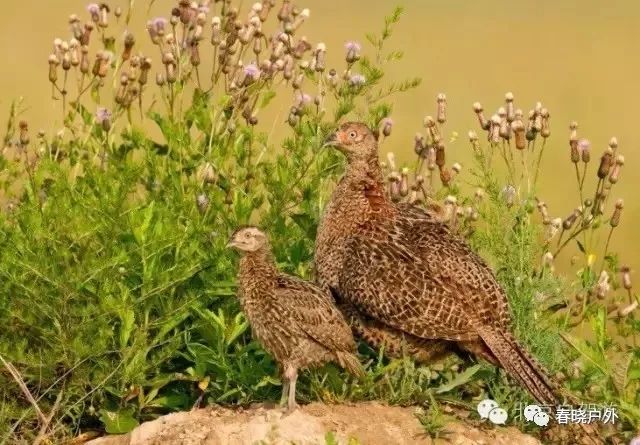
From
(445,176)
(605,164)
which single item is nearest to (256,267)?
(445,176)

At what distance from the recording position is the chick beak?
29.2ft

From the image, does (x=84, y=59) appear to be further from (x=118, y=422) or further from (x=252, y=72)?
(x=118, y=422)

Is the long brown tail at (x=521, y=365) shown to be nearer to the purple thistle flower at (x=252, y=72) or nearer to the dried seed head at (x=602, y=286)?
the dried seed head at (x=602, y=286)

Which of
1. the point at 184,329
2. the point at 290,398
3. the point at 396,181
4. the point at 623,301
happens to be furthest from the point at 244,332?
the point at 623,301

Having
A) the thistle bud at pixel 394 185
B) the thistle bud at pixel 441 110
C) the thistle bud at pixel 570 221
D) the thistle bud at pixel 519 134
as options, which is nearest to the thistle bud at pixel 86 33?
the thistle bud at pixel 394 185

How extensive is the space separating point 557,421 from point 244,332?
1.74 meters

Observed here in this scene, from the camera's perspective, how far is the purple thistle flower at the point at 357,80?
9203 millimetres

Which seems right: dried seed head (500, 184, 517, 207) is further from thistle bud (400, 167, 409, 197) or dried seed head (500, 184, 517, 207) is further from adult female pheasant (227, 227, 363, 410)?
adult female pheasant (227, 227, 363, 410)

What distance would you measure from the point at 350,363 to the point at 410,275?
67cm

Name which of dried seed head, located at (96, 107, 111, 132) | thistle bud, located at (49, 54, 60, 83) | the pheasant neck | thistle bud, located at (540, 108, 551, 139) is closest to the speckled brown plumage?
the pheasant neck

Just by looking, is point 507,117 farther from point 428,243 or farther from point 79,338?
point 79,338

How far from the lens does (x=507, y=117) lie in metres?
9.50

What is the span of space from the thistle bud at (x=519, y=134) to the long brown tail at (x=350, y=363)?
203 centimetres

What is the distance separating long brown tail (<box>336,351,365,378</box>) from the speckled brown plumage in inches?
16.2
